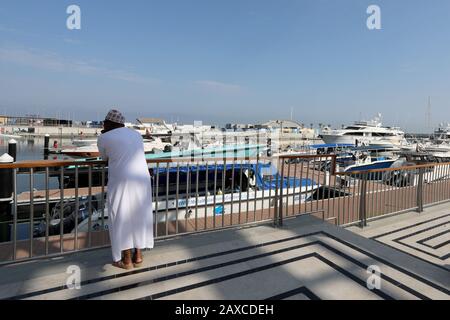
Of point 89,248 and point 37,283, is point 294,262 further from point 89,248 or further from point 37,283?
point 37,283

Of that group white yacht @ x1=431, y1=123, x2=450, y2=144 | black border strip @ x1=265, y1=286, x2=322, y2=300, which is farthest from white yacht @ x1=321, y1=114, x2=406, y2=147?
black border strip @ x1=265, y1=286, x2=322, y2=300

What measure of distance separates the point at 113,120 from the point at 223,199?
6.20 ft

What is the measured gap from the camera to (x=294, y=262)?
312 cm

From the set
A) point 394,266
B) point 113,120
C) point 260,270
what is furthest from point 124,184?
point 394,266

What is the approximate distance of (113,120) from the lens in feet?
8.55

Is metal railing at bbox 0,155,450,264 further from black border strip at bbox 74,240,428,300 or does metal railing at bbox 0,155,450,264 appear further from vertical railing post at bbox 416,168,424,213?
black border strip at bbox 74,240,428,300

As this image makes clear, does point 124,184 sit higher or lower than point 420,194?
higher

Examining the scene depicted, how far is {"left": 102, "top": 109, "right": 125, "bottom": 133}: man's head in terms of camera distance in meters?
2.61

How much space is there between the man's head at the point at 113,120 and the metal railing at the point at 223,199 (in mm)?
558

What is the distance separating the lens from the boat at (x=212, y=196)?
387 cm

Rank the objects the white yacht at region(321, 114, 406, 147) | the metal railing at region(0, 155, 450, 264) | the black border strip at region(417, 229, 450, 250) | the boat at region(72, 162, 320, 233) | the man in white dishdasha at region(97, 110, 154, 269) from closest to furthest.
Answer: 1. the man in white dishdasha at region(97, 110, 154, 269)
2. the metal railing at region(0, 155, 450, 264)
3. the boat at region(72, 162, 320, 233)
4. the black border strip at region(417, 229, 450, 250)
5. the white yacht at region(321, 114, 406, 147)

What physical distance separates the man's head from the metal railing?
56cm

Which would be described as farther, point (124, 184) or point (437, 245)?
point (437, 245)

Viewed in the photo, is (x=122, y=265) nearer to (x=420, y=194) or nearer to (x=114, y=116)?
(x=114, y=116)
